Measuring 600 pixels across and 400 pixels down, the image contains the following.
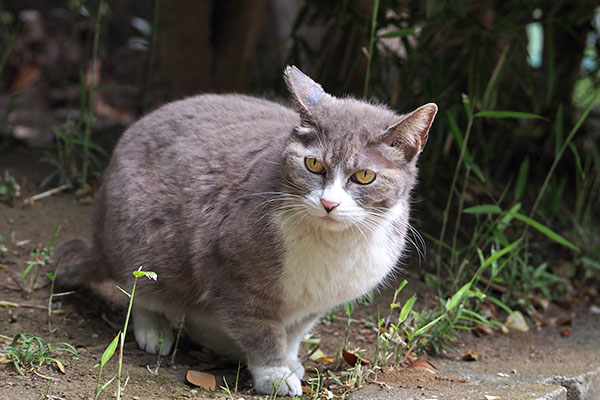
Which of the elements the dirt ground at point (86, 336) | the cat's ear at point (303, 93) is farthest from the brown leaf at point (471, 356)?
the cat's ear at point (303, 93)

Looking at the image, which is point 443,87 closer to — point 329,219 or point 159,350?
point 329,219

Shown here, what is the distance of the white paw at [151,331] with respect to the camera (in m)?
3.35

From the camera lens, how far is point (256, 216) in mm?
2928

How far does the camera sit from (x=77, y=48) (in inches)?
272

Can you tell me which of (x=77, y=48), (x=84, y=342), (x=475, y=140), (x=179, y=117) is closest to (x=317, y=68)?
(x=475, y=140)

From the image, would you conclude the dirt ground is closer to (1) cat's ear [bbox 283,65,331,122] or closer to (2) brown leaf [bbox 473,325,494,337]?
(2) brown leaf [bbox 473,325,494,337]

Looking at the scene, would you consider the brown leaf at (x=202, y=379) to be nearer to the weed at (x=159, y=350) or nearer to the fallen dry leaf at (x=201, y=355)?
the weed at (x=159, y=350)

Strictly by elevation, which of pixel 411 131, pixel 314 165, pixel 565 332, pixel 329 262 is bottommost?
pixel 565 332

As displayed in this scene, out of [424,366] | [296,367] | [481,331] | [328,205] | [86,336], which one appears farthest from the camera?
[481,331]

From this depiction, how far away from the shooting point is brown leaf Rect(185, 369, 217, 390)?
291 centimetres

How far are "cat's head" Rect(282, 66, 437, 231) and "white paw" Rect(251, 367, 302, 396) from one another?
61 cm

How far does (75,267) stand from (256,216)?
3.79 ft

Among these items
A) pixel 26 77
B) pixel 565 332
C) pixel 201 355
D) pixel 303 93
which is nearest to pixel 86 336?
pixel 201 355

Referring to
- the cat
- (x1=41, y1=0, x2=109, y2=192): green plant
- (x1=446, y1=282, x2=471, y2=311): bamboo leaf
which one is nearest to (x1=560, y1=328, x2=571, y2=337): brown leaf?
(x1=446, y1=282, x2=471, y2=311): bamboo leaf
